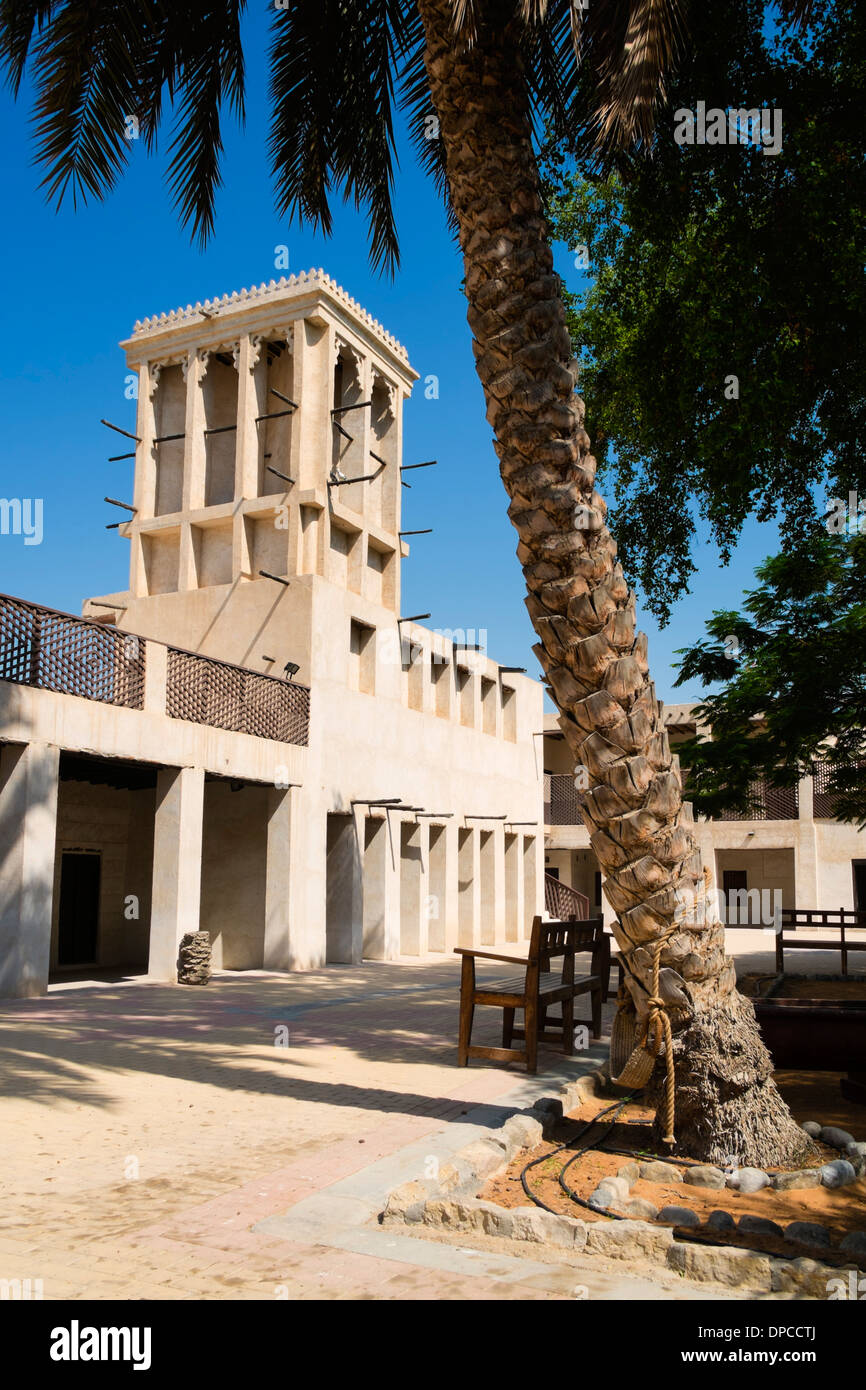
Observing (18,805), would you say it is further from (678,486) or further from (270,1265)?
(270,1265)

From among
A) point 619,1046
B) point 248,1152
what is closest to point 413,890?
point 619,1046

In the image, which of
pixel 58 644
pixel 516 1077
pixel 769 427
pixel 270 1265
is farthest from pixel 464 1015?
pixel 58 644

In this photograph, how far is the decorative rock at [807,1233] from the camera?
14.5ft

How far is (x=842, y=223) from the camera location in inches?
382

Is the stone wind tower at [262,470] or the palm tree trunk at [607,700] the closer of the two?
the palm tree trunk at [607,700]

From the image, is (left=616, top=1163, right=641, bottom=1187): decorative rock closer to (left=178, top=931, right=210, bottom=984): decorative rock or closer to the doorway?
(left=178, top=931, right=210, bottom=984): decorative rock

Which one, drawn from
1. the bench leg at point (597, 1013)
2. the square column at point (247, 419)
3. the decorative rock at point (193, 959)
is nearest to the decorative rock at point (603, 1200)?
the bench leg at point (597, 1013)

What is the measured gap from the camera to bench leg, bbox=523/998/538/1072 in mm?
8164

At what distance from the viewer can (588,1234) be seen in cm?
416

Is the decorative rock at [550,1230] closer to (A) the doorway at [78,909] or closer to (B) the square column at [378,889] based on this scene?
(A) the doorway at [78,909]

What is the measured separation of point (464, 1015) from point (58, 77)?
27.2ft

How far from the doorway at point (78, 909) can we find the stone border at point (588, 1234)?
15.3 m

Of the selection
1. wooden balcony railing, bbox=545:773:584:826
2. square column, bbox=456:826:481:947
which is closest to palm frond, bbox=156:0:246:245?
square column, bbox=456:826:481:947

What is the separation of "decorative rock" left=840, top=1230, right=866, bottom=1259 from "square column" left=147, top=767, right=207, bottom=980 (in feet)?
42.3
